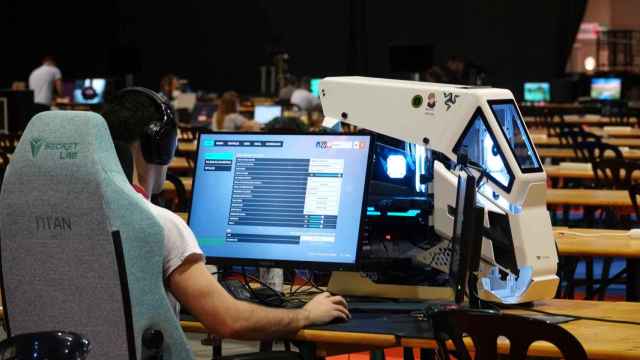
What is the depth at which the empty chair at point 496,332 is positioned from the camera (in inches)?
105

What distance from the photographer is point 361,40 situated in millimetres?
22406

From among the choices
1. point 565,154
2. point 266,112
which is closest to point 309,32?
point 266,112

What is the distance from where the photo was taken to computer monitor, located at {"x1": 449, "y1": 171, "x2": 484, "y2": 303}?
313 centimetres

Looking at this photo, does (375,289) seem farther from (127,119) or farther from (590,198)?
(590,198)

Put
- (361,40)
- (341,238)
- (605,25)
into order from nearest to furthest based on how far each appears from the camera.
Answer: (341,238), (361,40), (605,25)

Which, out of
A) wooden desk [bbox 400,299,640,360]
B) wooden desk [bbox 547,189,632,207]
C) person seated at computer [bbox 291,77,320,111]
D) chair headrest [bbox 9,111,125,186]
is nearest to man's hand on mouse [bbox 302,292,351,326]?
wooden desk [bbox 400,299,640,360]

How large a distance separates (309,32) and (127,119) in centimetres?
1980

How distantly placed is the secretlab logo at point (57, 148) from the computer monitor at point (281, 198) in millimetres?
1091

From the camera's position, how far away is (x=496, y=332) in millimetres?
2738

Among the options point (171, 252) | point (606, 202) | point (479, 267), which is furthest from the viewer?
point (606, 202)

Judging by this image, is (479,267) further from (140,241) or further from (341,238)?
(140,241)

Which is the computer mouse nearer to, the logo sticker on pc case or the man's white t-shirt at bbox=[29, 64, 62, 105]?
the logo sticker on pc case

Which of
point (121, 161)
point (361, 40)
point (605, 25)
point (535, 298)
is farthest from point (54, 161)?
point (605, 25)

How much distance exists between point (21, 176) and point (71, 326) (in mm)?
336
